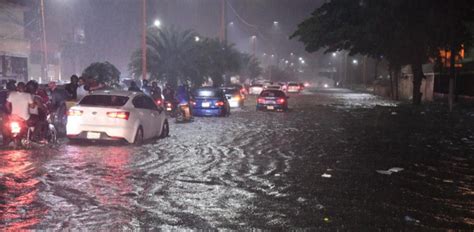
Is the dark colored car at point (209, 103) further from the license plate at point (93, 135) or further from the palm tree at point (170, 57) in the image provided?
the palm tree at point (170, 57)

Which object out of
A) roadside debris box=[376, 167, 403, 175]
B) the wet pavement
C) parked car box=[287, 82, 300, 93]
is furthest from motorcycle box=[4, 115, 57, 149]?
parked car box=[287, 82, 300, 93]

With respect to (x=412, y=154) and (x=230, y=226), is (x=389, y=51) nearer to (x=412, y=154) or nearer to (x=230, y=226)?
(x=412, y=154)

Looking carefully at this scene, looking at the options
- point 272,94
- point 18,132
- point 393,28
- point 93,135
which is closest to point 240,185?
point 93,135

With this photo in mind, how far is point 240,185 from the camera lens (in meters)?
8.96

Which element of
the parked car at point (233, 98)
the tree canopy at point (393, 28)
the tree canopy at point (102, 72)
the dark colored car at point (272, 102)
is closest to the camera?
the dark colored car at point (272, 102)

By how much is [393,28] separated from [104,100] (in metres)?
27.3

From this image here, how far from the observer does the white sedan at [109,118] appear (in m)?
13.5

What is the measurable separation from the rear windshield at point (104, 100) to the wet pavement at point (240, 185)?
1.12 m

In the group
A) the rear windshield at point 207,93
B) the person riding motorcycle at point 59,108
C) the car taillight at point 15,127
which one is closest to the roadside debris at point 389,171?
the car taillight at point 15,127

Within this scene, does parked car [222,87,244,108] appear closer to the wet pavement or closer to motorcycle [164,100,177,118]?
motorcycle [164,100,177,118]

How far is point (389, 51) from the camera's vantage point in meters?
40.2

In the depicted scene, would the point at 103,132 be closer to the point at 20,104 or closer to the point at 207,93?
the point at 20,104

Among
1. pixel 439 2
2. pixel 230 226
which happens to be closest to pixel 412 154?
pixel 230 226

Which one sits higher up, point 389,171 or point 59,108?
point 59,108
